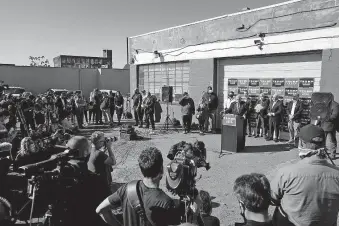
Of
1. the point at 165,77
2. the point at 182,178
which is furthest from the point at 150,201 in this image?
the point at 165,77

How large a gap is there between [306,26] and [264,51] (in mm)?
1694

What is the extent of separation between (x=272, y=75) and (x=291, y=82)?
0.81 meters

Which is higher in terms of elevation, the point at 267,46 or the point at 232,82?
the point at 267,46

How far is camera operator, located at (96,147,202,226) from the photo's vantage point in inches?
90.7

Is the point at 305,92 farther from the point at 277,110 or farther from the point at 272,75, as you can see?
the point at 272,75

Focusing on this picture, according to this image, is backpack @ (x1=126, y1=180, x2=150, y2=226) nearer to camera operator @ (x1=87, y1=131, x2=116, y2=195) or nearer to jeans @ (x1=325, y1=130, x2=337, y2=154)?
camera operator @ (x1=87, y1=131, x2=116, y2=195)

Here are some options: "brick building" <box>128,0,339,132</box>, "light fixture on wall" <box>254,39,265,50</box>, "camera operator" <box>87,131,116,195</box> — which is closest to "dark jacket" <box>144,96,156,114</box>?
"brick building" <box>128,0,339,132</box>

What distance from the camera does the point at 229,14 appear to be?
1209 centimetres

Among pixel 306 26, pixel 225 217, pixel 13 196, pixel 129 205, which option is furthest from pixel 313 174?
pixel 306 26

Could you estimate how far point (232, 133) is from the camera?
28.5ft

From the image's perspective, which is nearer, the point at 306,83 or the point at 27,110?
the point at 306,83

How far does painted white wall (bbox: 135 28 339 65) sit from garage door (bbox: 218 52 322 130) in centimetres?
33

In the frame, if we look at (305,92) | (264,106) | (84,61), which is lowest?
(264,106)

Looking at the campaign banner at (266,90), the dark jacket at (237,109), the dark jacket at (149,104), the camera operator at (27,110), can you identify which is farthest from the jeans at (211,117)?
the camera operator at (27,110)
